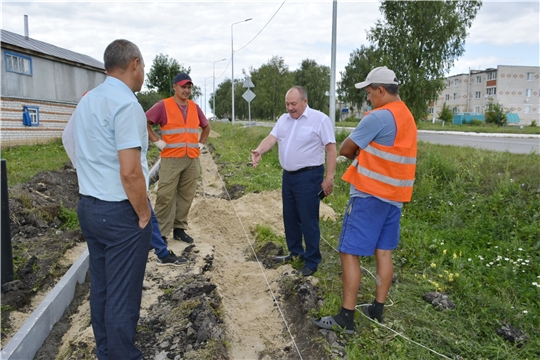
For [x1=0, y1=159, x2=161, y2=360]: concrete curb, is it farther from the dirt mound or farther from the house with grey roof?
the house with grey roof

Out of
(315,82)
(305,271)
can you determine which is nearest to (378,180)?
(305,271)

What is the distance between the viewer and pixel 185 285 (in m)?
4.47

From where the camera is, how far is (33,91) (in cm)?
2122

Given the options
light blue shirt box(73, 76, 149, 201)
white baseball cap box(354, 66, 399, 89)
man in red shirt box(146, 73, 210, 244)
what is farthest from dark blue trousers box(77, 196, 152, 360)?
man in red shirt box(146, 73, 210, 244)

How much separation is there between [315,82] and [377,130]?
56613 millimetres

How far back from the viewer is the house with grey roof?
18922mm

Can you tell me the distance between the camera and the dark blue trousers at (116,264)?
8.75 feet

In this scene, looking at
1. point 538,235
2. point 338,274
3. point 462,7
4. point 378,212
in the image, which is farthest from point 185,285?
point 462,7

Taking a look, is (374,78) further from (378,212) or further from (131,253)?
(131,253)

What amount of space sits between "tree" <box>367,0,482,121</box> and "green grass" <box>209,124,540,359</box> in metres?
17.6

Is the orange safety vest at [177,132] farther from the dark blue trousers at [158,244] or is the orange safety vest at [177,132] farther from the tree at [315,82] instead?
the tree at [315,82]

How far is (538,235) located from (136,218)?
4.91 metres

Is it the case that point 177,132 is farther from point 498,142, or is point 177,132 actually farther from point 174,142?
point 498,142

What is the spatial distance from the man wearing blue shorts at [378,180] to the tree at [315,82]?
54.5 meters
